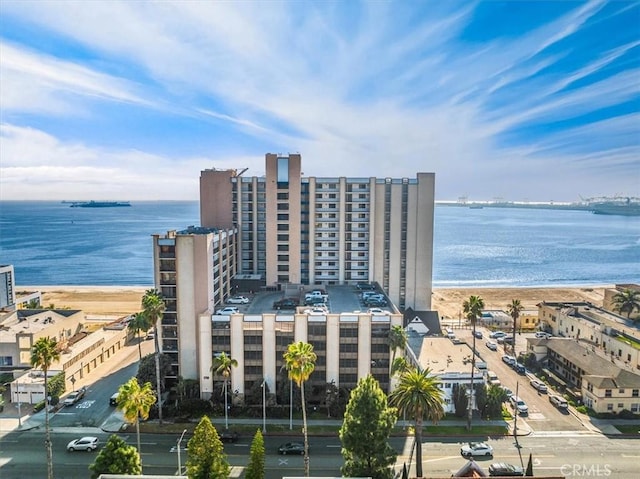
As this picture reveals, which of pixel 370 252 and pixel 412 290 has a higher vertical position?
pixel 370 252

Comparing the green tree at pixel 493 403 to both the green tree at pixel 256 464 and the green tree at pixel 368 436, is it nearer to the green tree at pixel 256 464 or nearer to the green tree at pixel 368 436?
the green tree at pixel 368 436

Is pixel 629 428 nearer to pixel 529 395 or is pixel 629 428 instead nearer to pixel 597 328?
pixel 529 395

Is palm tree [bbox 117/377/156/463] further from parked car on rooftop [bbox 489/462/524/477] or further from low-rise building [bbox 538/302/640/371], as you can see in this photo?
low-rise building [bbox 538/302/640/371]

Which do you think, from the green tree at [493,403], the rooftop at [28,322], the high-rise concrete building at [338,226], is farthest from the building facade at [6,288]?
the green tree at [493,403]

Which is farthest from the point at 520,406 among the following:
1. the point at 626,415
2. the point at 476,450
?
the point at 476,450

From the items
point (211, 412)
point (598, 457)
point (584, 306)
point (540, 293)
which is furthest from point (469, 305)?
point (540, 293)

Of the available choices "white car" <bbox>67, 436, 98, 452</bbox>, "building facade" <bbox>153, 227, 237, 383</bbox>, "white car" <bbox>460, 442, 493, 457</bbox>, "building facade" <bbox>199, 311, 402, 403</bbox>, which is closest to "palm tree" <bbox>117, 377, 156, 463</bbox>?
"white car" <bbox>67, 436, 98, 452</bbox>

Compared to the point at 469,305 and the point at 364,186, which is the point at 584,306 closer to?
the point at 469,305
